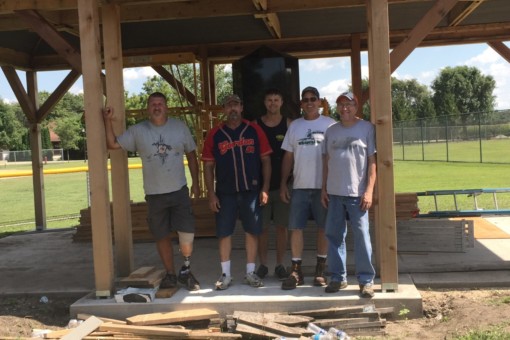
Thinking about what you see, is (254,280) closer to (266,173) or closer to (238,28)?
(266,173)

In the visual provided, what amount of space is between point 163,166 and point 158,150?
0.52 ft

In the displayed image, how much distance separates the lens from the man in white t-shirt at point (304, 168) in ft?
15.3

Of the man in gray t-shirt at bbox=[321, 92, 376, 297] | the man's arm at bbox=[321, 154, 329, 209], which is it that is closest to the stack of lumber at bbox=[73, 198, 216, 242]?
the man's arm at bbox=[321, 154, 329, 209]

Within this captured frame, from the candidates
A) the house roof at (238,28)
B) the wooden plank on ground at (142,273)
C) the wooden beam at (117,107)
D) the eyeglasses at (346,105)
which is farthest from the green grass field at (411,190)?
the eyeglasses at (346,105)

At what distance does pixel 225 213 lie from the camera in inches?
189

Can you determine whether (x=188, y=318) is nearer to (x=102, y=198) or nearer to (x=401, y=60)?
(x=102, y=198)

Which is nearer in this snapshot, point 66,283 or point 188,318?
point 188,318

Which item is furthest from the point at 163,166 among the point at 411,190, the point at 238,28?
the point at 411,190

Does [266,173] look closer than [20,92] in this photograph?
Yes

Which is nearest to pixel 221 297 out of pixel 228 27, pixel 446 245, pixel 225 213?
pixel 225 213

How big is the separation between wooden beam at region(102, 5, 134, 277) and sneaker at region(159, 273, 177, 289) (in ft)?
2.22

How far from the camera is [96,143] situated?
15.3 ft

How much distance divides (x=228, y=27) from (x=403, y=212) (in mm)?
4179

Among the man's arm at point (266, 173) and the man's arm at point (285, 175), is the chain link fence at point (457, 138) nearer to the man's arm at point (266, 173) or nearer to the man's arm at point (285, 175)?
the man's arm at point (285, 175)
